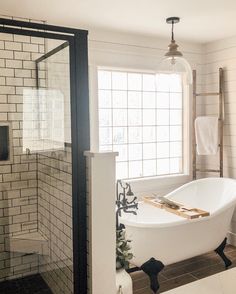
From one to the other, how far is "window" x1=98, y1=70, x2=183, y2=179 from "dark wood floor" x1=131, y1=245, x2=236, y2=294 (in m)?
1.13

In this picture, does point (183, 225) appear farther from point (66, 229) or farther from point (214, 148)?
point (214, 148)

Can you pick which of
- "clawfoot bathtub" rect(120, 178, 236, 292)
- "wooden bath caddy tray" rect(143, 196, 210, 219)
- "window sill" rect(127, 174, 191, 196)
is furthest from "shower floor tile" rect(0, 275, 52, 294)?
"window sill" rect(127, 174, 191, 196)

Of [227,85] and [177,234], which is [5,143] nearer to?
[177,234]

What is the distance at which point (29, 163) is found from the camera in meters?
2.79

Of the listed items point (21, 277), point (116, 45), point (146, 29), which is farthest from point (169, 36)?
point (21, 277)

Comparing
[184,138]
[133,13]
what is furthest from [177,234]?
[133,13]

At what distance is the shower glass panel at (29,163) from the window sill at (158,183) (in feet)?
4.39

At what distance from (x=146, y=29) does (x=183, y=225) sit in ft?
6.70

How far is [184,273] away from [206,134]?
1654 mm

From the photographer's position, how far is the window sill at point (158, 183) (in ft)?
12.5

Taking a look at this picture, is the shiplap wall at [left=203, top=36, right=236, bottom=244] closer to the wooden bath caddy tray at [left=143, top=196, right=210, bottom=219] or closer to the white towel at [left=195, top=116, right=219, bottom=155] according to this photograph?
the white towel at [left=195, top=116, right=219, bottom=155]

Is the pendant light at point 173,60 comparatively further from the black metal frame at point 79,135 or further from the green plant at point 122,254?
the green plant at point 122,254

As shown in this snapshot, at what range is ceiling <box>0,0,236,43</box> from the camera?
2.66 metres

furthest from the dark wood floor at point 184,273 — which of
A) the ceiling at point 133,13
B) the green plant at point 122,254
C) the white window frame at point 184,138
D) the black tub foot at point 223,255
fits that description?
the ceiling at point 133,13
